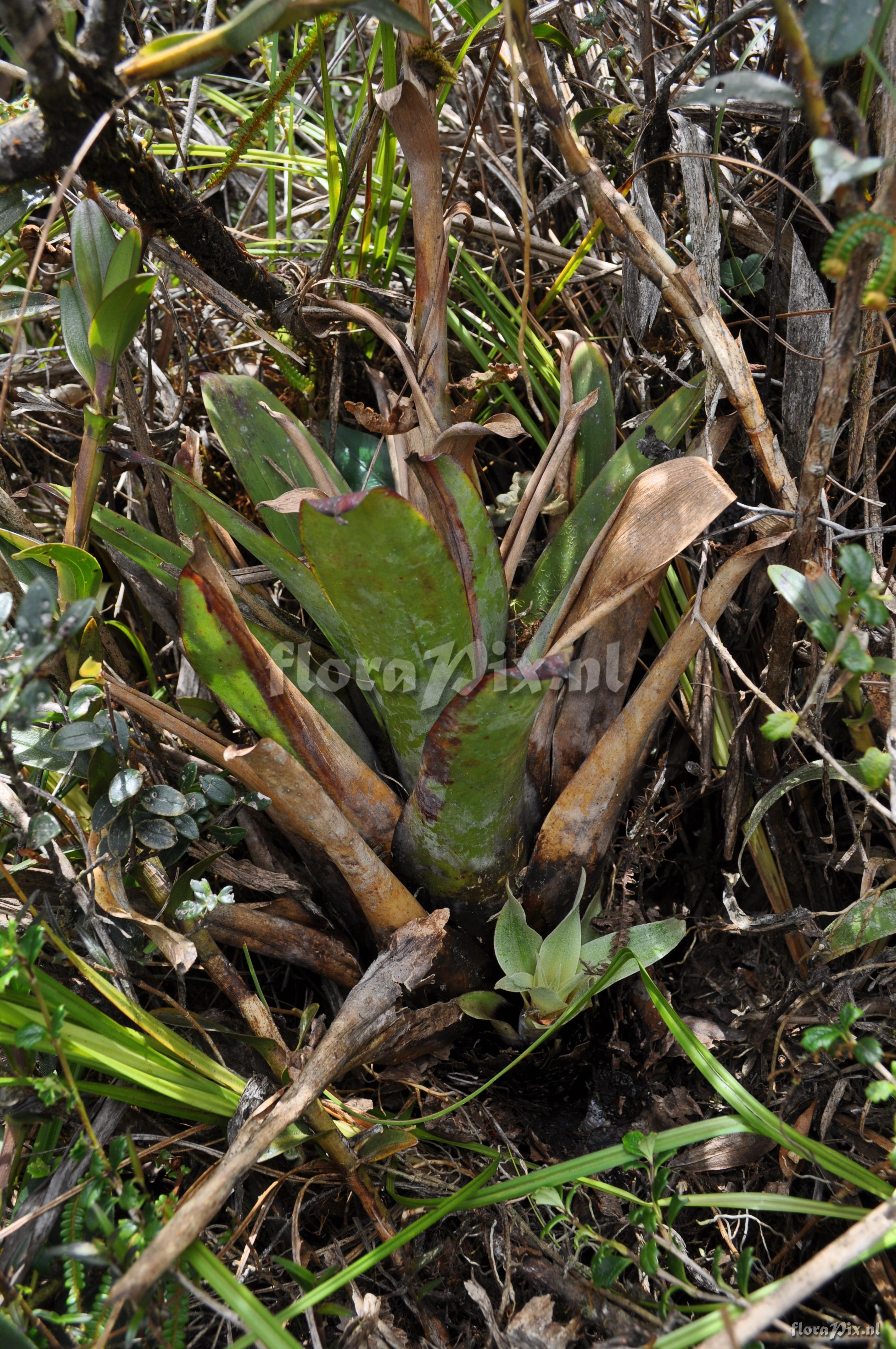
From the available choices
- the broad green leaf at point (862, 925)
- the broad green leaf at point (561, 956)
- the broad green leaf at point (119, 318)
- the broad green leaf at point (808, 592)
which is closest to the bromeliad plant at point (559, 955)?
the broad green leaf at point (561, 956)

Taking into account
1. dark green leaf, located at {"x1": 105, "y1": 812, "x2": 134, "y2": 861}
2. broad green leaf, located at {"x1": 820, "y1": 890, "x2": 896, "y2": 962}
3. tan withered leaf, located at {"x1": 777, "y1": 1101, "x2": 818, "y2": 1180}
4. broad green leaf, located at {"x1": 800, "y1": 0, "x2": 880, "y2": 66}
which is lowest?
tan withered leaf, located at {"x1": 777, "y1": 1101, "x2": 818, "y2": 1180}

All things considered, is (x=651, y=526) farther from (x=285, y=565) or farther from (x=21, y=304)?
(x=21, y=304)

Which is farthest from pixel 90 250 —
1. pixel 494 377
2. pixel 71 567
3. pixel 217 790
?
pixel 217 790

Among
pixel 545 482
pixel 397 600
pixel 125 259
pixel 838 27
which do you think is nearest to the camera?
pixel 838 27

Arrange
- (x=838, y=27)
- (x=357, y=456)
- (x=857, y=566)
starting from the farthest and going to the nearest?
(x=357, y=456)
(x=857, y=566)
(x=838, y=27)

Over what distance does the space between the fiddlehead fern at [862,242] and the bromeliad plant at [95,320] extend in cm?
61

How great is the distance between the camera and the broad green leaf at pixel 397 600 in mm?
683

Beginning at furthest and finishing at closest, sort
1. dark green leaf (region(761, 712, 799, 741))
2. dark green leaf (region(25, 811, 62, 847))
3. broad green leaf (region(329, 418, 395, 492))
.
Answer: broad green leaf (region(329, 418, 395, 492)) → dark green leaf (region(25, 811, 62, 847)) → dark green leaf (region(761, 712, 799, 741))

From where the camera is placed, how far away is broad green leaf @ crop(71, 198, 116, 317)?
881 mm

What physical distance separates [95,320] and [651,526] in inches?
23.2

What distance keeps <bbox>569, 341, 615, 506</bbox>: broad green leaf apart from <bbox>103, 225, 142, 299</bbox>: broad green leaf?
50 centimetres

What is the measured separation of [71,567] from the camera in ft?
2.80

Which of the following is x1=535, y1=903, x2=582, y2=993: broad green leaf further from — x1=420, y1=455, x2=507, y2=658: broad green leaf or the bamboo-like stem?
the bamboo-like stem

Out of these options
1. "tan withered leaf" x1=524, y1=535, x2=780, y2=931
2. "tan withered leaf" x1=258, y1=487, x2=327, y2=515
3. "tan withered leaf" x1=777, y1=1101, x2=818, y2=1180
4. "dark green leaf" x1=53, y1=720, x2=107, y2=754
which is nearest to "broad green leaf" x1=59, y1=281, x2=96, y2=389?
"tan withered leaf" x1=258, y1=487, x2=327, y2=515
